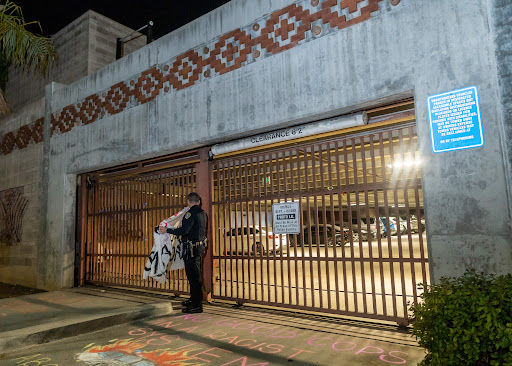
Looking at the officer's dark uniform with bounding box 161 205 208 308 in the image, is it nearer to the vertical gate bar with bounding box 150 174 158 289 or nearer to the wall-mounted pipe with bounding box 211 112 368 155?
the wall-mounted pipe with bounding box 211 112 368 155

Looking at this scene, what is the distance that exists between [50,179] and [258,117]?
6039 mm

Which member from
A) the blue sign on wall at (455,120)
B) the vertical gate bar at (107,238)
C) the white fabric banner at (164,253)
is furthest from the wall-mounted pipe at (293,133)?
the vertical gate bar at (107,238)

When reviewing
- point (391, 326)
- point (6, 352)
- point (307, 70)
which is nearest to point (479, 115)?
point (307, 70)

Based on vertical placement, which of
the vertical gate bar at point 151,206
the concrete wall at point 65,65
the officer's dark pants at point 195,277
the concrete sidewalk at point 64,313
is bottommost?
the concrete sidewalk at point 64,313

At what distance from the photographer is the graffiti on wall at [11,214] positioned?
9.60 metres

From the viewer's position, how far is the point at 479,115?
384 centimetres

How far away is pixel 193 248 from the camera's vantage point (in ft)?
18.8

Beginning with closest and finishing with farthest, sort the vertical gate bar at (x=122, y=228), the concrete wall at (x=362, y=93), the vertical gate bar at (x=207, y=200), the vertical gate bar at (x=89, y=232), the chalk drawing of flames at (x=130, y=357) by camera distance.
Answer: the chalk drawing of flames at (x=130, y=357) < the concrete wall at (x=362, y=93) < the vertical gate bar at (x=207, y=200) < the vertical gate bar at (x=122, y=228) < the vertical gate bar at (x=89, y=232)

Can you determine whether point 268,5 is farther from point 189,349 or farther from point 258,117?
point 189,349

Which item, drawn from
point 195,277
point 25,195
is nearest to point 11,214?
point 25,195

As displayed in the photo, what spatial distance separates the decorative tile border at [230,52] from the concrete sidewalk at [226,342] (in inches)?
151

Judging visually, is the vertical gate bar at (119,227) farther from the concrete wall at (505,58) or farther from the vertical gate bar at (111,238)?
the concrete wall at (505,58)

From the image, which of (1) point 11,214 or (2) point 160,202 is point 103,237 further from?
(1) point 11,214

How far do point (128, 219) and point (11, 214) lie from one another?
14.1 ft
